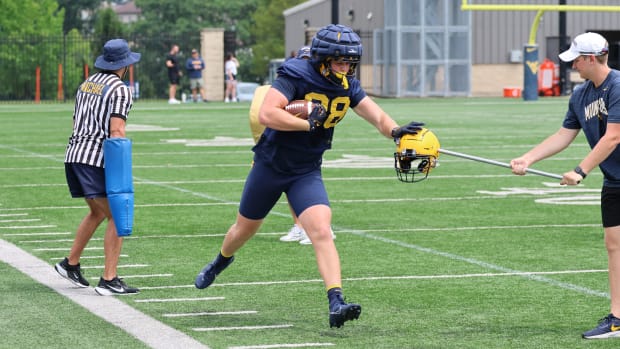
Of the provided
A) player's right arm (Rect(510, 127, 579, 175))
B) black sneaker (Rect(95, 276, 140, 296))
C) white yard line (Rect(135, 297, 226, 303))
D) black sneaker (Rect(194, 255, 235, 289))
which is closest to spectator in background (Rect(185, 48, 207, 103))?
black sneaker (Rect(95, 276, 140, 296))

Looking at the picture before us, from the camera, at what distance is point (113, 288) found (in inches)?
351

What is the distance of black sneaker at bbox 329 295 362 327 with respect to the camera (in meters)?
7.30

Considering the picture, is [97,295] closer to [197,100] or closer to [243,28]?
[197,100]

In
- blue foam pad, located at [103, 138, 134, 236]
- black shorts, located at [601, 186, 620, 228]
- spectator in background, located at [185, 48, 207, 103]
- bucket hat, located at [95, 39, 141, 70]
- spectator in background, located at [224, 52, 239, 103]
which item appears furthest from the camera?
spectator in background, located at [224, 52, 239, 103]

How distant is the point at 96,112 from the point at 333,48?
2.10 m

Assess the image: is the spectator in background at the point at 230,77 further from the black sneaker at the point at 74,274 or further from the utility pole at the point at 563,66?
the black sneaker at the point at 74,274

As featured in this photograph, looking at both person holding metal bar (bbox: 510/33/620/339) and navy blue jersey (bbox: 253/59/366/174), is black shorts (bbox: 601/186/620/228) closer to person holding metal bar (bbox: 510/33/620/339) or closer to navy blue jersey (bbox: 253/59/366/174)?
person holding metal bar (bbox: 510/33/620/339)

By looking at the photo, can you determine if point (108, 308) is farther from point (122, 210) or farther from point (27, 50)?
point (27, 50)

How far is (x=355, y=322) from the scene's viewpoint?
7930 millimetres

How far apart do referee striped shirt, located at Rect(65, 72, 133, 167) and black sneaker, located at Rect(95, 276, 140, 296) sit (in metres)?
0.79

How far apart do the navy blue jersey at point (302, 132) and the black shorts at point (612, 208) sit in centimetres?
Answer: 162

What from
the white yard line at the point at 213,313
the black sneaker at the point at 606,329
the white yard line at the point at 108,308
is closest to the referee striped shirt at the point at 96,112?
the white yard line at the point at 108,308

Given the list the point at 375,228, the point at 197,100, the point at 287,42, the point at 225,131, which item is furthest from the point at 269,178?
the point at 287,42

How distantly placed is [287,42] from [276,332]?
68366 millimetres
